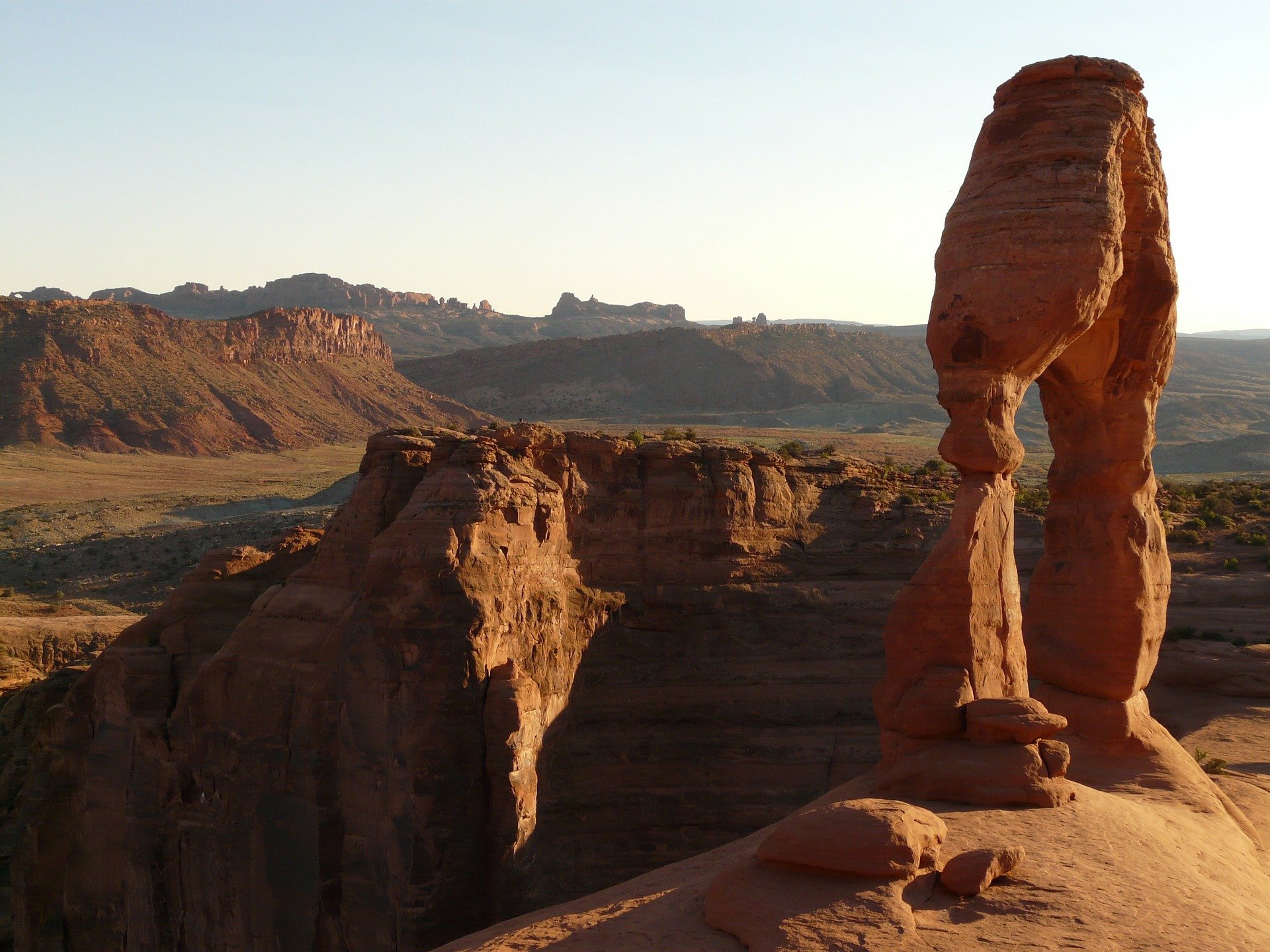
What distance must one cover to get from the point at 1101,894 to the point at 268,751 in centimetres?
911

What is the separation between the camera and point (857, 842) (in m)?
10.1

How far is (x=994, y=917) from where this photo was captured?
9.88 metres

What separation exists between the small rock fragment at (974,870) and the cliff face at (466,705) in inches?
199

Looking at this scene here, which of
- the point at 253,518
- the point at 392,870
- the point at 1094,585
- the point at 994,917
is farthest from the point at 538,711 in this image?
the point at 253,518

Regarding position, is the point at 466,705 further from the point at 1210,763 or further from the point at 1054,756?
the point at 1210,763

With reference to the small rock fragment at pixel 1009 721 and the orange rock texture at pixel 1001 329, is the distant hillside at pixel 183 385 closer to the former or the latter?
the orange rock texture at pixel 1001 329

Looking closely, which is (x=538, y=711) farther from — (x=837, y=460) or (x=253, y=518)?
(x=253, y=518)

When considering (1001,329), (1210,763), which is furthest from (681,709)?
(1210,763)

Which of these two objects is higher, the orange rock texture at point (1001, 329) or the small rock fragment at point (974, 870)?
the orange rock texture at point (1001, 329)

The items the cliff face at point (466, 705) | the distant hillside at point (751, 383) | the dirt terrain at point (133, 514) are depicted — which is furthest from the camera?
the distant hillside at point (751, 383)

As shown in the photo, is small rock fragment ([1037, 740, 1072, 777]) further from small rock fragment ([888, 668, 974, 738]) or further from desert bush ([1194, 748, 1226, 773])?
desert bush ([1194, 748, 1226, 773])

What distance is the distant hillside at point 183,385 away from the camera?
86.0m

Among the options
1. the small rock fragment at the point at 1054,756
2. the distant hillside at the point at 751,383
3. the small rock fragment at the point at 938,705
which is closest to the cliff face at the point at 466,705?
the small rock fragment at the point at 938,705

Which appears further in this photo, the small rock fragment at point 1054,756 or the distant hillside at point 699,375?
the distant hillside at point 699,375
